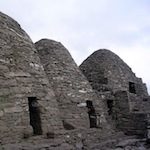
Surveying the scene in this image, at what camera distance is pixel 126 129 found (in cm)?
1286

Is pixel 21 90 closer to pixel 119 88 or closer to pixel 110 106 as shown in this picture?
pixel 110 106

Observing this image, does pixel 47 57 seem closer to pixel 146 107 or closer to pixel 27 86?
pixel 27 86

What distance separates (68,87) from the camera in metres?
10.5

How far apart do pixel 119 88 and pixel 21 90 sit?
9.14 m

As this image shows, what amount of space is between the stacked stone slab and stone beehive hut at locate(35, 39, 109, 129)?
171 cm

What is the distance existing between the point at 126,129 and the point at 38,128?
5.69 meters

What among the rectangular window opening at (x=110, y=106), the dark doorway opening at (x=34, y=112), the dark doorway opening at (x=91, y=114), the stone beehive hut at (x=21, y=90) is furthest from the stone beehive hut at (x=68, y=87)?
the rectangular window opening at (x=110, y=106)

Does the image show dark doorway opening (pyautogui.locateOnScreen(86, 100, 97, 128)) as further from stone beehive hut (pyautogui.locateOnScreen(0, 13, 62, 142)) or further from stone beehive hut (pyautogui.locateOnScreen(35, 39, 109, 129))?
stone beehive hut (pyautogui.locateOnScreen(0, 13, 62, 142))

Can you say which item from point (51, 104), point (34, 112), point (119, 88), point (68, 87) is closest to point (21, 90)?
point (34, 112)

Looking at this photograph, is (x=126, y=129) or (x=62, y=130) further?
(x=126, y=129)

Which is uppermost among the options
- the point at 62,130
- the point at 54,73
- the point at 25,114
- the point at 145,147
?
the point at 54,73

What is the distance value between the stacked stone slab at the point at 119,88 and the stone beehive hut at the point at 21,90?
431cm

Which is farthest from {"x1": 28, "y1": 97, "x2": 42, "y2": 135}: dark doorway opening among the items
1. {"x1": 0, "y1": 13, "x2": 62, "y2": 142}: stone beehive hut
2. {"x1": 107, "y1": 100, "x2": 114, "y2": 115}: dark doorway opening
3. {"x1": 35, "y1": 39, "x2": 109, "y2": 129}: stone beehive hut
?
{"x1": 107, "y1": 100, "x2": 114, "y2": 115}: dark doorway opening

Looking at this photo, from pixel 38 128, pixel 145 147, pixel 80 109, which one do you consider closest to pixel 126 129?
pixel 145 147
